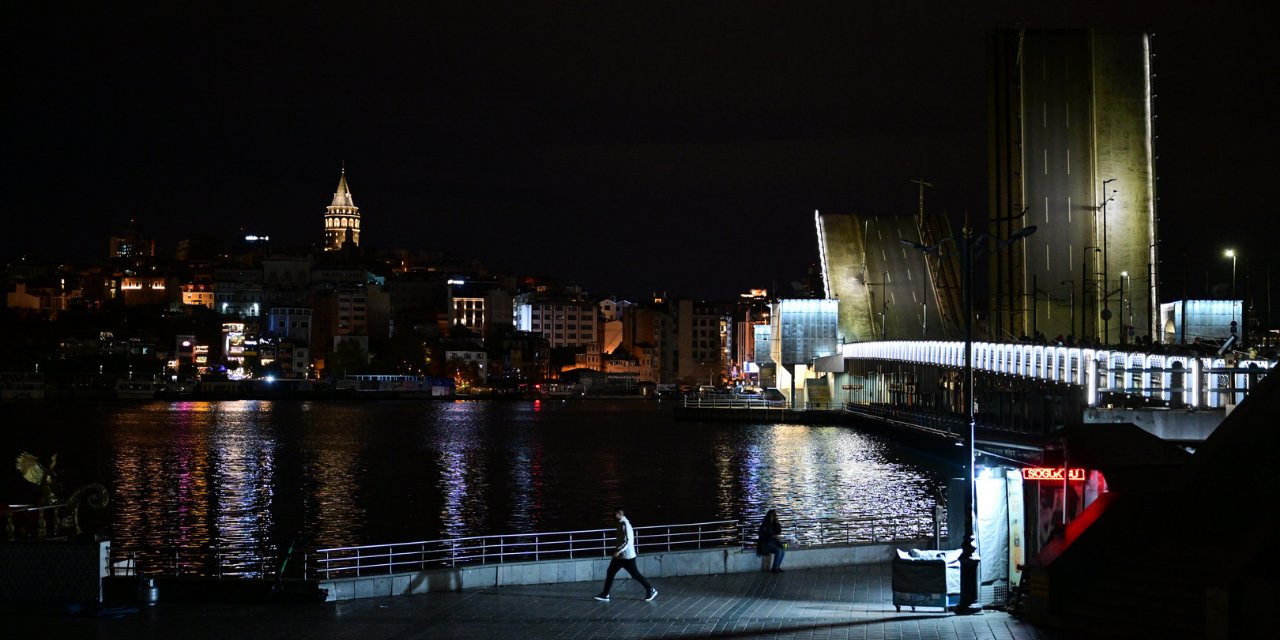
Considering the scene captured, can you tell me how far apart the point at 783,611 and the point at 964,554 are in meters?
1.91

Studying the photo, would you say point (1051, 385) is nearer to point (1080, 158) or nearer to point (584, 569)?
point (1080, 158)

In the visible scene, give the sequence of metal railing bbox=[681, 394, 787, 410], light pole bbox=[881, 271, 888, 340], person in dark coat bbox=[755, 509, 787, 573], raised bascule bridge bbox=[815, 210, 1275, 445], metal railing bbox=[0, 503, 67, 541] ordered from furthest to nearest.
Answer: metal railing bbox=[681, 394, 787, 410] → light pole bbox=[881, 271, 888, 340] → raised bascule bridge bbox=[815, 210, 1275, 445] → person in dark coat bbox=[755, 509, 787, 573] → metal railing bbox=[0, 503, 67, 541]

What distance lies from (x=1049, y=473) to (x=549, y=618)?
17.9 feet

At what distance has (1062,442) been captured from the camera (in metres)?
15.3

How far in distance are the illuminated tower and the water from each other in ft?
29.6

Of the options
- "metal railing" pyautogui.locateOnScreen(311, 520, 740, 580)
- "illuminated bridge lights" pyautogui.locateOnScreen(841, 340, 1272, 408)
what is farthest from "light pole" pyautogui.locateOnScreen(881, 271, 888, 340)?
"metal railing" pyautogui.locateOnScreen(311, 520, 740, 580)

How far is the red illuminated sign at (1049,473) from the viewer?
579 inches

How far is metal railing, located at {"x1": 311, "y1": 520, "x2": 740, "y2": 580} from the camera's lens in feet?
55.7

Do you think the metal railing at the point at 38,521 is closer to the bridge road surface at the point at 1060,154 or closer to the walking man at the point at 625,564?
the walking man at the point at 625,564

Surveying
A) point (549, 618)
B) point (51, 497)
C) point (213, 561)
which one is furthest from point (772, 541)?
point (213, 561)

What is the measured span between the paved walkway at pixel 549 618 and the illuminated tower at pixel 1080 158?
111 ft

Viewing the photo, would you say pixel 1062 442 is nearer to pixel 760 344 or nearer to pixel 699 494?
pixel 699 494

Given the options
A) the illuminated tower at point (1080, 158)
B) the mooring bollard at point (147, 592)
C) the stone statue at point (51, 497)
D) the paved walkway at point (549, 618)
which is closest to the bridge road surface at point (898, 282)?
the illuminated tower at point (1080, 158)

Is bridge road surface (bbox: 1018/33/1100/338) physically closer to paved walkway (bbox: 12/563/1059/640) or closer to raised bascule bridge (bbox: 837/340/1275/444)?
raised bascule bridge (bbox: 837/340/1275/444)
